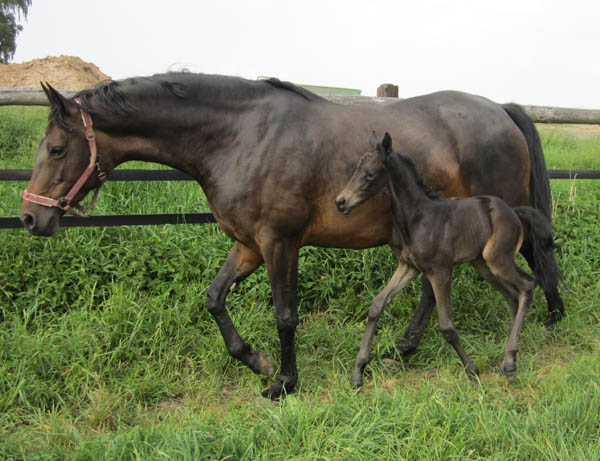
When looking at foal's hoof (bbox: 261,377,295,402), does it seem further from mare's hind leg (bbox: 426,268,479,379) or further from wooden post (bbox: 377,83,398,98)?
wooden post (bbox: 377,83,398,98)

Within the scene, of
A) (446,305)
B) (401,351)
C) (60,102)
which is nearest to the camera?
(60,102)

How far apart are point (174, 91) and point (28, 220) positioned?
114cm

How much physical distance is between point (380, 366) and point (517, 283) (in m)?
1.11

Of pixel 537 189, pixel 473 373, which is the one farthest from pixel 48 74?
pixel 473 373

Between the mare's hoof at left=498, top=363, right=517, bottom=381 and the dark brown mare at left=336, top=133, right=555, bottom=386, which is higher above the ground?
the dark brown mare at left=336, top=133, right=555, bottom=386

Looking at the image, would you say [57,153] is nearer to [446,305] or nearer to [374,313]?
[374,313]

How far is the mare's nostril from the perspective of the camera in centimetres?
301

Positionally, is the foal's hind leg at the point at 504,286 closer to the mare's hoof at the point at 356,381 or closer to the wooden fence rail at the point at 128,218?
the mare's hoof at the point at 356,381

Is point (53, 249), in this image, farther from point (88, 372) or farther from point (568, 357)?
point (568, 357)

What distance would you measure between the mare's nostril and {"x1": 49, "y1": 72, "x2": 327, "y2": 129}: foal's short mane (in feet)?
1.78

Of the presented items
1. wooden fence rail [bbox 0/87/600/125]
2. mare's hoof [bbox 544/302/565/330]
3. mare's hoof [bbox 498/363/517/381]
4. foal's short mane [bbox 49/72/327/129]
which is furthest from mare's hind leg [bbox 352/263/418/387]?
wooden fence rail [bbox 0/87/600/125]

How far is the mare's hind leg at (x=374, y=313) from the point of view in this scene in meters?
3.45

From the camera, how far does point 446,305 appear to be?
3363 mm

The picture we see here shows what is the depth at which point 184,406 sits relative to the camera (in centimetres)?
333
